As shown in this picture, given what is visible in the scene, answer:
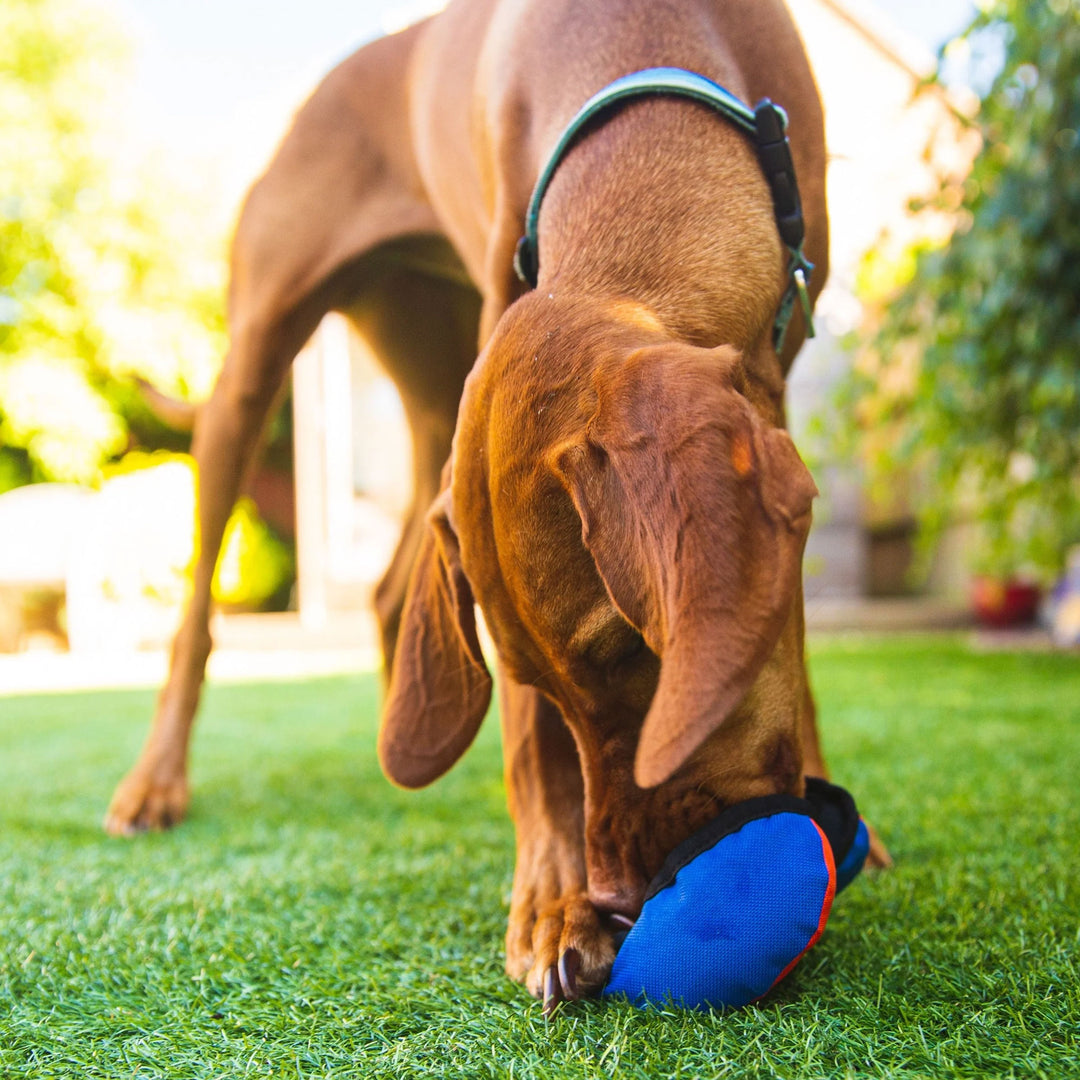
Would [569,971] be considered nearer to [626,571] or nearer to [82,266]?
[626,571]

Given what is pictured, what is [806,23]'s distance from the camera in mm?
12180

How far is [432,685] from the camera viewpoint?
157 centimetres

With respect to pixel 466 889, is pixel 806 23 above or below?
above

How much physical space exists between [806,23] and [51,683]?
1061 centimetres

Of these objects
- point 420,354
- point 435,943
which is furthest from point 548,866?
point 420,354

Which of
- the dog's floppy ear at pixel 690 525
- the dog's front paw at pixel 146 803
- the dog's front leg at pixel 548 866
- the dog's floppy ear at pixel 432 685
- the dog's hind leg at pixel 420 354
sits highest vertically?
the dog's hind leg at pixel 420 354

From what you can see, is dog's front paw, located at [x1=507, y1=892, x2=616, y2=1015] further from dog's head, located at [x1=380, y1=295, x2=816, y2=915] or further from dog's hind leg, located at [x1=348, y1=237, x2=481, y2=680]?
dog's hind leg, located at [x1=348, y1=237, x2=481, y2=680]

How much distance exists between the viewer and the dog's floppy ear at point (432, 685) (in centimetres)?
153

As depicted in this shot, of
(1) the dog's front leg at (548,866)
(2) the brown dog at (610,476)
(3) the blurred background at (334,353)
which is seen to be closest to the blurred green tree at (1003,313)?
(3) the blurred background at (334,353)

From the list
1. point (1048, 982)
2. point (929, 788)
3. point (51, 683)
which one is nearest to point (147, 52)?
point (51, 683)

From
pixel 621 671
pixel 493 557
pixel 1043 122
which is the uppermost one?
pixel 1043 122

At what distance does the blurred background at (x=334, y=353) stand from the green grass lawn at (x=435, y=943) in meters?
1.40

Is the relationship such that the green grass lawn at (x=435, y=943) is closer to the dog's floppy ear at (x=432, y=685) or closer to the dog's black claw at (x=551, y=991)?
the dog's black claw at (x=551, y=991)

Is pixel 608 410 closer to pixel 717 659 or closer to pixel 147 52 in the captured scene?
pixel 717 659
